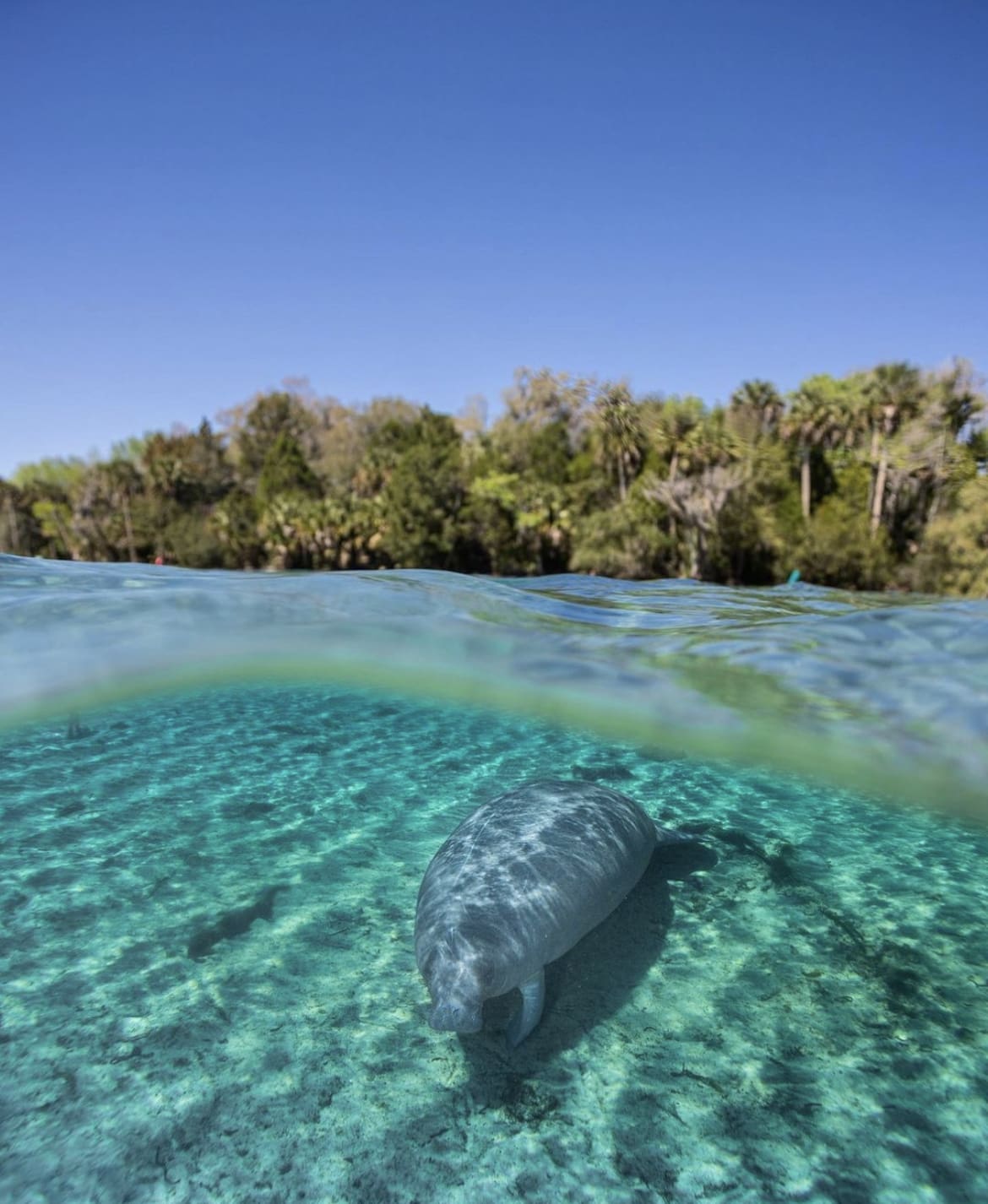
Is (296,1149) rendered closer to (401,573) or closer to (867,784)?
(401,573)

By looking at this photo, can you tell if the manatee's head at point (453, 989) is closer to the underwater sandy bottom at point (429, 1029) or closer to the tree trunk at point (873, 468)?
the underwater sandy bottom at point (429, 1029)

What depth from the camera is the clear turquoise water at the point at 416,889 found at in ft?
13.1

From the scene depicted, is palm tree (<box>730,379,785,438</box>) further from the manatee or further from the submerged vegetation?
the manatee

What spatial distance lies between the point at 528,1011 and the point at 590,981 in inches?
34.3

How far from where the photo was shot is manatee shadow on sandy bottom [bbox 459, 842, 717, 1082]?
15.3ft

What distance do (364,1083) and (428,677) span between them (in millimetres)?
9371

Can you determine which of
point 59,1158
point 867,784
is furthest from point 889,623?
point 59,1158

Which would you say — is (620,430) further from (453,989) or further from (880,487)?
(453,989)

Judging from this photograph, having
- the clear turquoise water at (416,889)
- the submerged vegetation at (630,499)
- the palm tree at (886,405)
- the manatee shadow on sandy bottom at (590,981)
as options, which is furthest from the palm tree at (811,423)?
the manatee shadow on sandy bottom at (590,981)

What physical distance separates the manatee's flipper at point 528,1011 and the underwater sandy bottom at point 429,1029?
0.39 feet

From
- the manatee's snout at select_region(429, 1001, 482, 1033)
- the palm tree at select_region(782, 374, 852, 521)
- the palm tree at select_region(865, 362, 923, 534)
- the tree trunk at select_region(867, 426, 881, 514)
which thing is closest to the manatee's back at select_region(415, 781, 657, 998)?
the manatee's snout at select_region(429, 1001, 482, 1033)

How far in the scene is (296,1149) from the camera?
3.92 m

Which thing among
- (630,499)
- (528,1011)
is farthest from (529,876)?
(630,499)

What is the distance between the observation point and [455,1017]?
428cm
